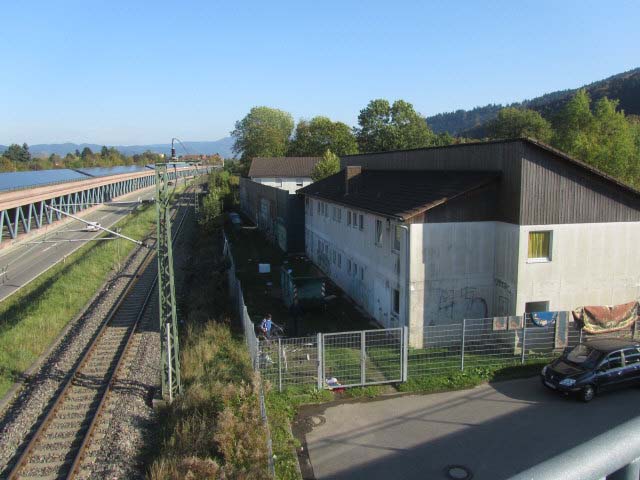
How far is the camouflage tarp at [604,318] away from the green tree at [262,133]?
90.5 m

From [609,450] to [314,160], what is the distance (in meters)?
77.7

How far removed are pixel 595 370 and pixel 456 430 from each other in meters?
4.71

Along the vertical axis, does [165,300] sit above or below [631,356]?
above

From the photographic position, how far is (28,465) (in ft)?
39.9

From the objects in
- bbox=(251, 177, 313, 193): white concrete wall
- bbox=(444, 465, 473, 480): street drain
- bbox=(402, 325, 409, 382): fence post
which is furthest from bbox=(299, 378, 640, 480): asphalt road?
bbox=(251, 177, 313, 193): white concrete wall

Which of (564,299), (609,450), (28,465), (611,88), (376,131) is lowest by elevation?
(28,465)

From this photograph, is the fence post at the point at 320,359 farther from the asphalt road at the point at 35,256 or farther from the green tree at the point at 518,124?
the green tree at the point at 518,124

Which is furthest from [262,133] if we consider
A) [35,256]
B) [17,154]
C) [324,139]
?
[35,256]

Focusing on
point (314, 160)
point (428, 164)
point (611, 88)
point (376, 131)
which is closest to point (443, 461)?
→ point (428, 164)

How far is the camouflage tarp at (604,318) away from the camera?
1902 centimetres

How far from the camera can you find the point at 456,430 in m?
13.2

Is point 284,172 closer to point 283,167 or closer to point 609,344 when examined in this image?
point 283,167

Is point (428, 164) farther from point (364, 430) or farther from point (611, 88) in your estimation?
point (611, 88)

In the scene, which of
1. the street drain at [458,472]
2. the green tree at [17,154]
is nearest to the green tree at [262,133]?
the green tree at [17,154]
